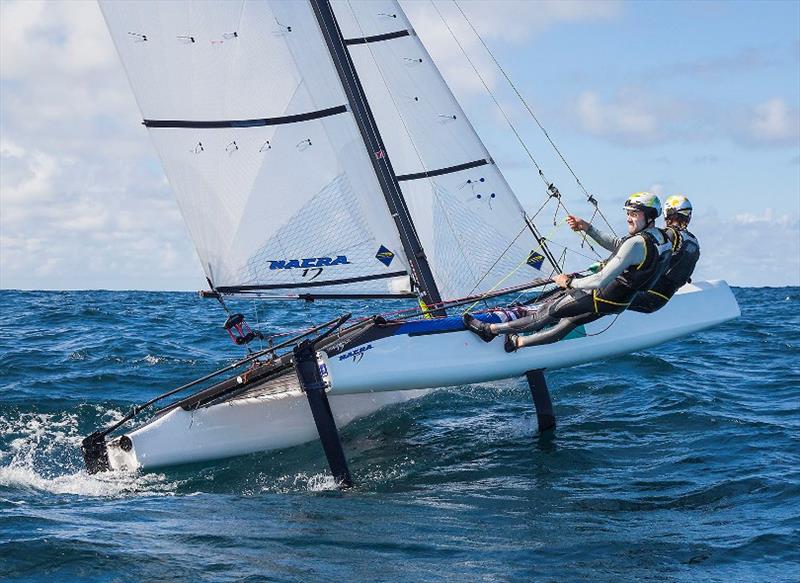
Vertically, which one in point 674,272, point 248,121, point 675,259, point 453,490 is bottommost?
→ point 453,490

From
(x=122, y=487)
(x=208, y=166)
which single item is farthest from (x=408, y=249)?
(x=122, y=487)

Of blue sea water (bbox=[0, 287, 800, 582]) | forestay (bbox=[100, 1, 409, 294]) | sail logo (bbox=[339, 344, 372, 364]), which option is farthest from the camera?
forestay (bbox=[100, 1, 409, 294])

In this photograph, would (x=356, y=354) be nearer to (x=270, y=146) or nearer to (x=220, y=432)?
(x=220, y=432)

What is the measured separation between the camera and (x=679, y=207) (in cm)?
853

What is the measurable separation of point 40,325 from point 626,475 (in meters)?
14.4

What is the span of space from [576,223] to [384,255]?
6.27ft

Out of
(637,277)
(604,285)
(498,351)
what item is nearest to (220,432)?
(498,351)

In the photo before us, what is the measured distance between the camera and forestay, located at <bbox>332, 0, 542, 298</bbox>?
389 inches

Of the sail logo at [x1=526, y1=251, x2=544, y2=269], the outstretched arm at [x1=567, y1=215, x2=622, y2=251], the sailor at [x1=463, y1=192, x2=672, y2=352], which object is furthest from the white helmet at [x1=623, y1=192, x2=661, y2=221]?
the sail logo at [x1=526, y1=251, x2=544, y2=269]

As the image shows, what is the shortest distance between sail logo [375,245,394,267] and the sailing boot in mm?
1085

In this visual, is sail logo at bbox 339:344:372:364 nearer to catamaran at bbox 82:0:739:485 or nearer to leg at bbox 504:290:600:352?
catamaran at bbox 82:0:739:485

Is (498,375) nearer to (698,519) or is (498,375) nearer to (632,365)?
(698,519)

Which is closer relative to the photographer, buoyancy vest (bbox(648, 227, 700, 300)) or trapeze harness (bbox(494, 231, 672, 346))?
trapeze harness (bbox(494, 231, 672, 346))

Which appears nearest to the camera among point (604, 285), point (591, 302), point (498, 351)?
point (604, 285)
